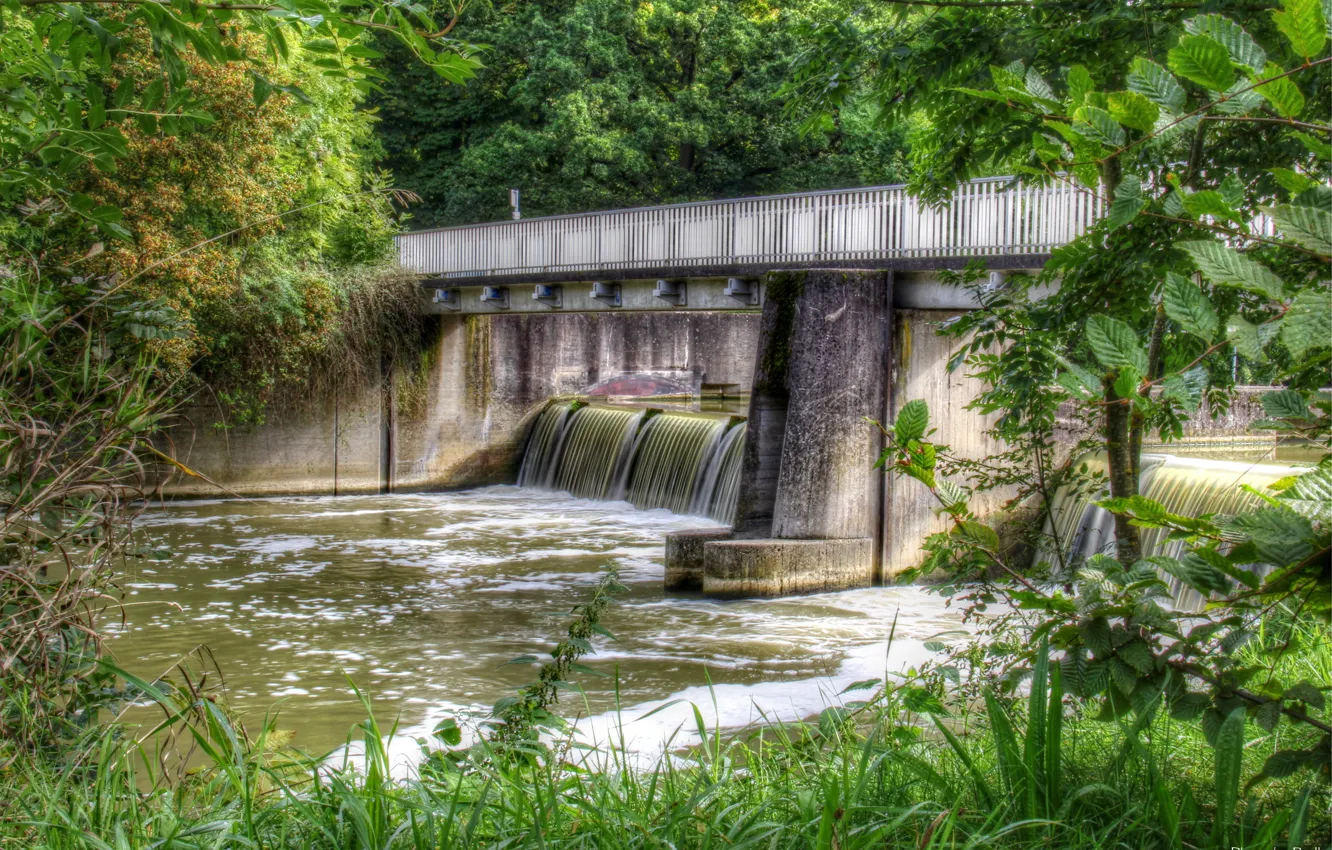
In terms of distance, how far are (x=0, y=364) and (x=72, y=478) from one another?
40 cm

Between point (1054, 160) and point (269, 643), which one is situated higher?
point (1054, 160)

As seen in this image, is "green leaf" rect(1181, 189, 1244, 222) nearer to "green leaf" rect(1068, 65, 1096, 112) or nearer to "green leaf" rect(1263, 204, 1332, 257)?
"green leaf" rect(1263, 204, 1332, 257)

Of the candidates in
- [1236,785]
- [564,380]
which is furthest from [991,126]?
[564,380]

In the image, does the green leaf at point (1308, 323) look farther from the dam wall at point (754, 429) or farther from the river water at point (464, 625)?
the river water at point (464, 625)

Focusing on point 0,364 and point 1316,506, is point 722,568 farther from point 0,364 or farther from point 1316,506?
point 1316,506

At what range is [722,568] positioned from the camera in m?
12.6

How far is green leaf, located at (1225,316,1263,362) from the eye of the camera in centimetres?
192

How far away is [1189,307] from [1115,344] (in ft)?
0.53

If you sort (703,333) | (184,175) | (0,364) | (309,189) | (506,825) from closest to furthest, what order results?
(506,825) < (0,364) < (184,175) < (309,189) < (703,333)

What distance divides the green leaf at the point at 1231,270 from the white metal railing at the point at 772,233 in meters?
7.90

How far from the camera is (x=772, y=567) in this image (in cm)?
1259

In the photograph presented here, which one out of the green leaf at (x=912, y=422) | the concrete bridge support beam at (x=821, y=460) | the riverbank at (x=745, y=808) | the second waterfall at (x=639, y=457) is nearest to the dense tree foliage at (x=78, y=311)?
the riverbank at (x=745, y=808)

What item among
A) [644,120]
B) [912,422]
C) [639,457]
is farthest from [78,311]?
[644,120]

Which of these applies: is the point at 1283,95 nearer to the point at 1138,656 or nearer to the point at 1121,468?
the point at 1138,656
